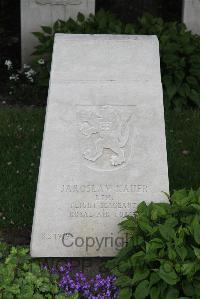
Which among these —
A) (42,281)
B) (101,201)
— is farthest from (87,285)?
(101,201)

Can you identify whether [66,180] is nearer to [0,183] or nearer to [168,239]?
[168,239]

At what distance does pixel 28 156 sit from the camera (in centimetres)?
608

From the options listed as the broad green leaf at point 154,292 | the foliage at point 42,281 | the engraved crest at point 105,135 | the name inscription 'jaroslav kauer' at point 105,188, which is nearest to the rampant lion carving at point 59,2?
the engraved crest at point 105,135

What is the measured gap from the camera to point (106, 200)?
445cm

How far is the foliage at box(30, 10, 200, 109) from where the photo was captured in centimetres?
727

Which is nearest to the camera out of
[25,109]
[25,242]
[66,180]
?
[66,180]

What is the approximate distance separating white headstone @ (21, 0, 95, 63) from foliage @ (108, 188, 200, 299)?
441 centimetres

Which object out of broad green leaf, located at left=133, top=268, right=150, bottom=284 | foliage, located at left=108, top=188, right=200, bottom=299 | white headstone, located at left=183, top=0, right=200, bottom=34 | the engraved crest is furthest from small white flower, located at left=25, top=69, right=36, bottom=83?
broad green leaf, located at left=133, top=268, right=150, bottom=284

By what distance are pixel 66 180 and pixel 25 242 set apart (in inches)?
27.8

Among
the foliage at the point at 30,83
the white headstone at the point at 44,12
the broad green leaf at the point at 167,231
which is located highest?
the white headstone at the point at 44,12

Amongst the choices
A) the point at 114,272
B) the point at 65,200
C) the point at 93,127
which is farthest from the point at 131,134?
the point at 114,272

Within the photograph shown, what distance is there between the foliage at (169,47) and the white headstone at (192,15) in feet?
1.19

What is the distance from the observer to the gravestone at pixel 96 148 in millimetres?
4395

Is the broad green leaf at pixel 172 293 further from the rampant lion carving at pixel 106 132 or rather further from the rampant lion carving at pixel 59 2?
the rampant lion carving at pixel 59 2
